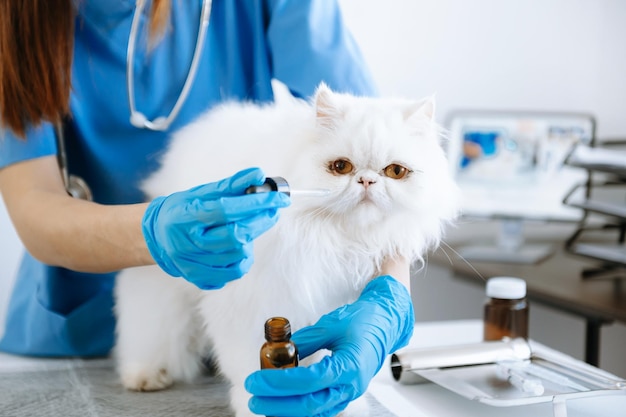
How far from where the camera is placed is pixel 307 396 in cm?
75

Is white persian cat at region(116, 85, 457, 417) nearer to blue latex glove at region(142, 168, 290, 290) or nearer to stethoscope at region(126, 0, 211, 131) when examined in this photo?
blue latex glove at region(142, 168, 290, 290)

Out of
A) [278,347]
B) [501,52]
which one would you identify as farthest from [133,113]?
[501,52]

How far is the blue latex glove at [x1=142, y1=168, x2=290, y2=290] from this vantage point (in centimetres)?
76

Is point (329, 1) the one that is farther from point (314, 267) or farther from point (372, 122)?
point (314, 267)

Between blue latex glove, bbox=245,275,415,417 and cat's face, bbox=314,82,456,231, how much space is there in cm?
12

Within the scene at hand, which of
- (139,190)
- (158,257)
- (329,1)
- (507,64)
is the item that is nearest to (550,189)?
(507,64)

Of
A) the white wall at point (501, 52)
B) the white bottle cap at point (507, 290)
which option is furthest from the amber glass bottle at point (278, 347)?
the white wall at point (501, 52)

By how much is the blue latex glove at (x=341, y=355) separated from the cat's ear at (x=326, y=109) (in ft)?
0.75

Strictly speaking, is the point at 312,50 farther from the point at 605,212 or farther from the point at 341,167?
the point at 605,212

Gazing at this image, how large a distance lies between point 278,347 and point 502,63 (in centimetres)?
213

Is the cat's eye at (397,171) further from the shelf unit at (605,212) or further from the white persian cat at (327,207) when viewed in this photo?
the shelf unit at (605,212)

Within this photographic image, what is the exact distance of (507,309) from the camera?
1214 mm

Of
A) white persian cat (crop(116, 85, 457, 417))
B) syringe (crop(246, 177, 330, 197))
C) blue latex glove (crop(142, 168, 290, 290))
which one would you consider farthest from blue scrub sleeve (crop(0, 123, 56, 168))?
syringe (crop(246, 177, 330, 197))

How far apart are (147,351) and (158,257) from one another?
0.32 meters
